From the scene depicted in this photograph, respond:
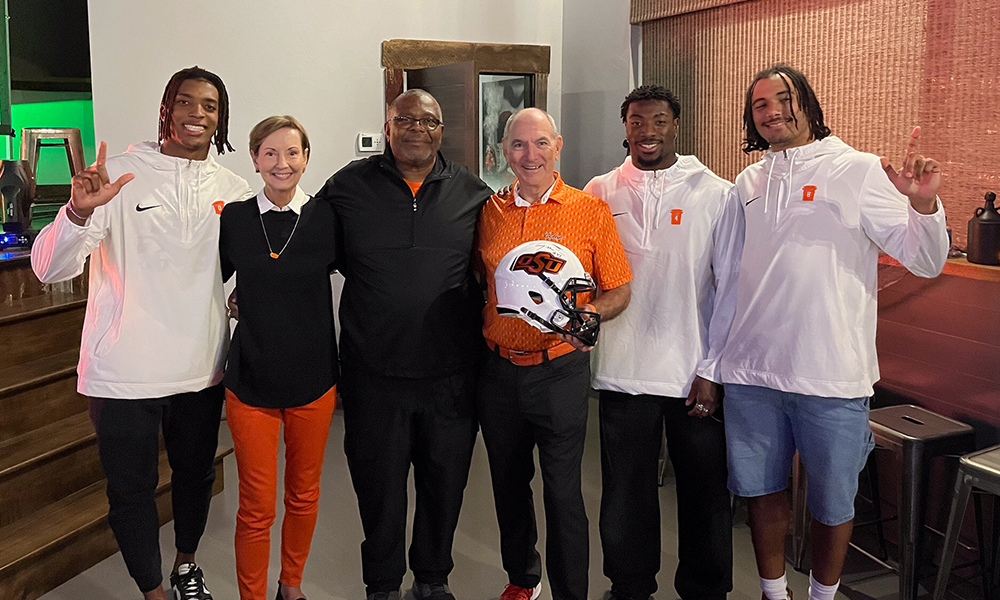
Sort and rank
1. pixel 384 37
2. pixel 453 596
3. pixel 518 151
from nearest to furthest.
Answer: pixel 518 151 < pixel 453 596 < pixel 384 37

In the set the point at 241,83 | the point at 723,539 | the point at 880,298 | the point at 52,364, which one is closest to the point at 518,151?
the point at 723,539

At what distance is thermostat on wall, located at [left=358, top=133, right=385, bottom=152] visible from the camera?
15.9 ft

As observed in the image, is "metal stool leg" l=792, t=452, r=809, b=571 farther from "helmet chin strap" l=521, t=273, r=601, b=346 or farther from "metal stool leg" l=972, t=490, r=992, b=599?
"helmet chin strap" l=521, t=273, r=601, b=346

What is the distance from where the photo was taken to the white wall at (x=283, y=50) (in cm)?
434

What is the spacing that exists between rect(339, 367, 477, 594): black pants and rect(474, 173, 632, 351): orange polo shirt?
10.0 inches

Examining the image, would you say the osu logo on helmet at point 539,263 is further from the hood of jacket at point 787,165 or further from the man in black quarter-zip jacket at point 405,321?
the hood of jacket at point 787,165

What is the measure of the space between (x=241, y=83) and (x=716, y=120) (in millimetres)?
2476

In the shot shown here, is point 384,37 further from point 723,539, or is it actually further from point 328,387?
point 723,539

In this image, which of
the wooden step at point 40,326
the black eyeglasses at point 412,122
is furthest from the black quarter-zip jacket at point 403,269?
the wooden step at point 40,326

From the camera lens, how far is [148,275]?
7.45 ft

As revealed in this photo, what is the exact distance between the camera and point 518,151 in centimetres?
231

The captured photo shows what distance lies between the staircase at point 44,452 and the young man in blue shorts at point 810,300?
7.08ft

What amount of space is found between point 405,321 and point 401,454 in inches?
16.2

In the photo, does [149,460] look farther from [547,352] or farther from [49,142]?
[49,142]
